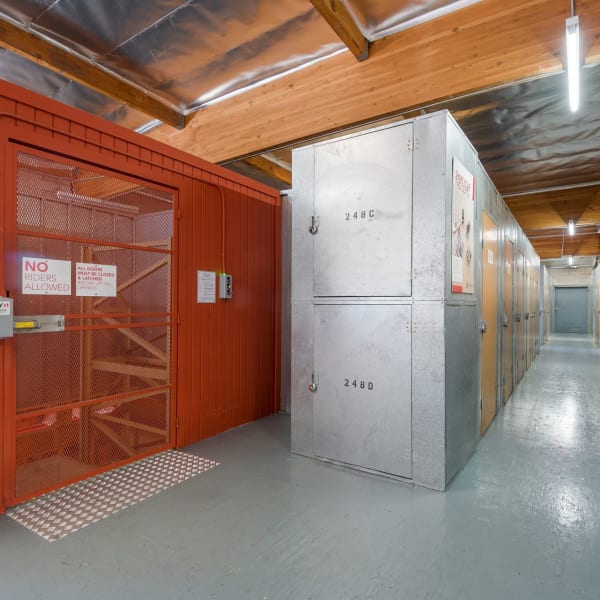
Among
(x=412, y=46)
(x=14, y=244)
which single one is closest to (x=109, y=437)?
(x=14, y=244)

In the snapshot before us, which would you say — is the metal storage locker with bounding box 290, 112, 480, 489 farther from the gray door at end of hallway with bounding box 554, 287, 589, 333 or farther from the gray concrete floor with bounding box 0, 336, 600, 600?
the gray door at end of hallway with bounding box 554, 287, 589, 333

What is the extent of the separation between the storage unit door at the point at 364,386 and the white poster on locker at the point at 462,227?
0.55 m

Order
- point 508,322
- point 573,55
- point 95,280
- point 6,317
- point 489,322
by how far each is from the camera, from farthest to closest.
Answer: point 508,322
point 489,322
point 95,280
point 573,55
point 6,317

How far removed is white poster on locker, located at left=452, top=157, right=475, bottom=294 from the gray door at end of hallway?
21.0 meters

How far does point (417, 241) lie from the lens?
2.72 meters

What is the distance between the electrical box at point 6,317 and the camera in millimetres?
2273

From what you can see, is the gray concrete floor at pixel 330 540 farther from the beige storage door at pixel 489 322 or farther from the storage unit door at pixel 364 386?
the beige storage door at pixel 489 322

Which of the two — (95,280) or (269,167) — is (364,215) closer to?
(95,280)

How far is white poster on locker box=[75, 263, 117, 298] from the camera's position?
2676mm

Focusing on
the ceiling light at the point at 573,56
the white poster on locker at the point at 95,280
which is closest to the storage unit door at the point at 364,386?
the white poster on locker at the point at 95,280

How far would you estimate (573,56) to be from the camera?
2.67 m

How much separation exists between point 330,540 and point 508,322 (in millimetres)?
4341

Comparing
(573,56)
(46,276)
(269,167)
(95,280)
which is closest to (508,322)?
(573,56)

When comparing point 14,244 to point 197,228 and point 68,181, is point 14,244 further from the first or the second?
point 197,228
